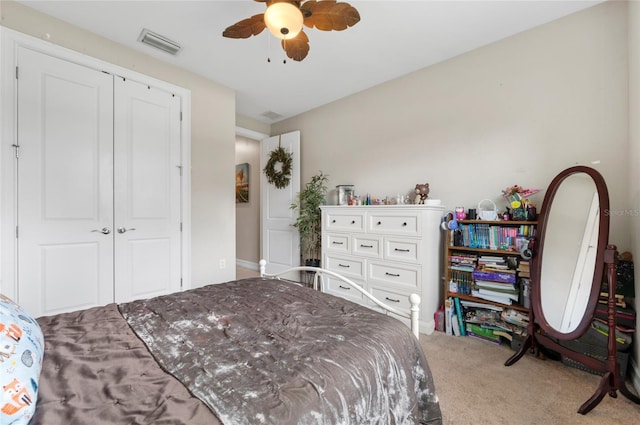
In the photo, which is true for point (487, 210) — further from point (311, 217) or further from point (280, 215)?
point (280, 215)

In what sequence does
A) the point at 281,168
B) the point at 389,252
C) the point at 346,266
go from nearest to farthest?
the point at 389,252 → the point at 346,266 → the point at 281,168

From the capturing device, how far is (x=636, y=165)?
5.67 feet

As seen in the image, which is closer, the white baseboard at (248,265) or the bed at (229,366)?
the bed at (229,366)

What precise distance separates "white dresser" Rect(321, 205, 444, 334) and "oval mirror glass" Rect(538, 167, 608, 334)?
83cm

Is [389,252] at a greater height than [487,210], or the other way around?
[487,210]

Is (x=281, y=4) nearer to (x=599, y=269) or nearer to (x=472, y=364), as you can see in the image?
(x=599, y=269)

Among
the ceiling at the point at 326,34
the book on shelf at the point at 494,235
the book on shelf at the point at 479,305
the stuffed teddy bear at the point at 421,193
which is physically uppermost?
the ceiling at the point at 326,34

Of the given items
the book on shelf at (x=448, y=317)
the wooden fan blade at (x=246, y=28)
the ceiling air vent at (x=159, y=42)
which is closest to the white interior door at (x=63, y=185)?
the ceiling air vent at (x=159, y=42)

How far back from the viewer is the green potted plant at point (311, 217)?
3.76 metres

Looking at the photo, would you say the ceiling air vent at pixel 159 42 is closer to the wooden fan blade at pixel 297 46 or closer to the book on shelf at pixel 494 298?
the wooden fan blade at pixel 297 46

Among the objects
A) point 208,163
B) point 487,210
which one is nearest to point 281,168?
point 208,163

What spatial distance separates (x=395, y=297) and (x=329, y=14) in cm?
243

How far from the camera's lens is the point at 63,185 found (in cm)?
223

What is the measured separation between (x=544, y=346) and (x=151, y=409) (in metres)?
2.47
